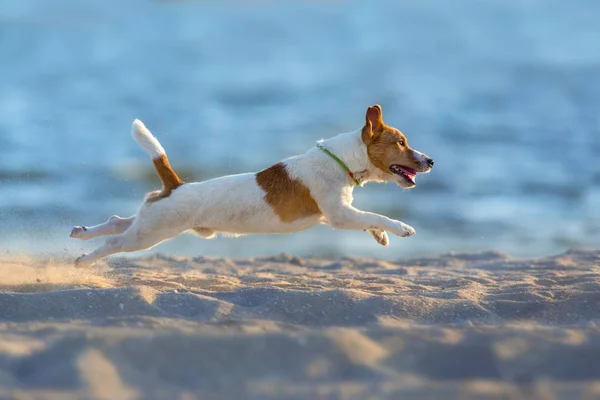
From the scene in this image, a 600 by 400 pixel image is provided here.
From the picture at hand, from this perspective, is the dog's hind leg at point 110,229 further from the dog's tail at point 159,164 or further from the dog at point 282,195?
the dog's tail at point 159,164

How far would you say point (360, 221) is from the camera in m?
6.19

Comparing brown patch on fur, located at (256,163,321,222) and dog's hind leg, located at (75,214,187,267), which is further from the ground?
brown patch on fur, located at (256,163,321,222)

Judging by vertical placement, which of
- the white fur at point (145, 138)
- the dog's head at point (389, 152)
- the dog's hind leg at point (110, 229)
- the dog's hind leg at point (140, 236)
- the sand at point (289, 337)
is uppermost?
the dog's head at point (389, 152)

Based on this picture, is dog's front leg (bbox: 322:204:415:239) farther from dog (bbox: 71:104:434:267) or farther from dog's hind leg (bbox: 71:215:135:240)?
dog's hind leg (bbox: 71:215:135:240)

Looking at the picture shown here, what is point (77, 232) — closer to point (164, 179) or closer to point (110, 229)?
point (110, 229)

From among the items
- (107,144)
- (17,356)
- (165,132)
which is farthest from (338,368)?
(165,132)

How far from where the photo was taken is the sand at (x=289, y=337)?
3.79m

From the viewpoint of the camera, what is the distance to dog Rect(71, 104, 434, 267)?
614 cm

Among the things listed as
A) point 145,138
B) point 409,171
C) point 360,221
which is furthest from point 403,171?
point 145,138

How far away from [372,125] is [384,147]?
19 cm

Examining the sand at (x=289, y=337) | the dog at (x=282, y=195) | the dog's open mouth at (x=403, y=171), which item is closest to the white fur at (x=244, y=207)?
the dog at (x=282, y=195)

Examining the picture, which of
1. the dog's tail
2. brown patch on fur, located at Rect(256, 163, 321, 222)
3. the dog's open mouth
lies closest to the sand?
brown patch on fur, located at Rect(256, 163, 321, 222)

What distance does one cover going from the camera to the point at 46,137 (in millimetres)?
15805

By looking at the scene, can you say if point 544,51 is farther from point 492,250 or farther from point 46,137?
point 492,250
